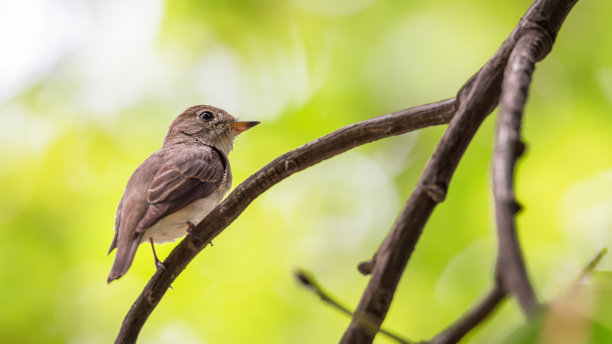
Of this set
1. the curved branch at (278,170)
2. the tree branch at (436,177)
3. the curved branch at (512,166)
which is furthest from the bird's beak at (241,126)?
the curved branch at (512,166)

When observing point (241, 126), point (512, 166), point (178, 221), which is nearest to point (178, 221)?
point (178, 221)

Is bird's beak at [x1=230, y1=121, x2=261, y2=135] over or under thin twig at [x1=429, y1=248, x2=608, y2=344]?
over

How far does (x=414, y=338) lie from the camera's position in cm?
450

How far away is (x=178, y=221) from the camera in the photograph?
388cm

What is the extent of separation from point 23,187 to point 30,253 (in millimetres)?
589

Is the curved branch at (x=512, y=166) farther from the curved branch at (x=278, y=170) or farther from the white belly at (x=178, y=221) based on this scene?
the white belly at (x=178, y=221)

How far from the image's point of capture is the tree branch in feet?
5.15

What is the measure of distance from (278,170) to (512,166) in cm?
132

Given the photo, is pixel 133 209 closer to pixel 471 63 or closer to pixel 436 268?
pixel 436 268

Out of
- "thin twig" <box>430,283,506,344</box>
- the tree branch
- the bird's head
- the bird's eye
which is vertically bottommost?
A: "thin twig" <box>430,283,506,344</box>

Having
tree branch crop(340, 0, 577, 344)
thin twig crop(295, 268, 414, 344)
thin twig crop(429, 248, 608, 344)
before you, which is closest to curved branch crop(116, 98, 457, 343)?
tree branch crop(340, 0, 577, 344)

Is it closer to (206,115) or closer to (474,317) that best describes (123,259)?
(474,317)

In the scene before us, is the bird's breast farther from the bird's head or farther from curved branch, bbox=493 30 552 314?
curved branch, bbox=493 30 552 314

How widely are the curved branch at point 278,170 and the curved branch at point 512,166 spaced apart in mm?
466
